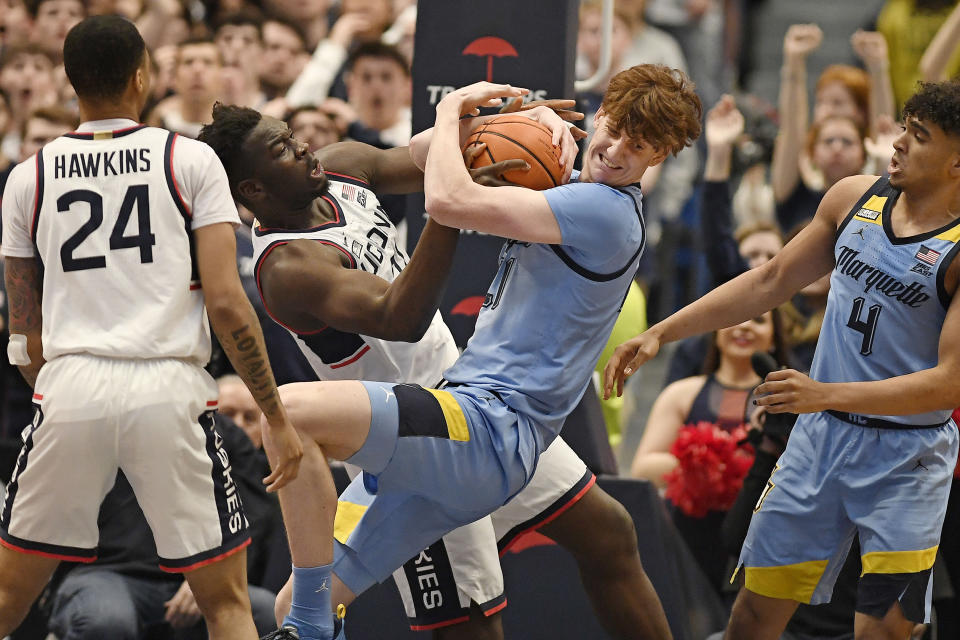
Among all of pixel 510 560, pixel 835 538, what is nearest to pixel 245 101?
pixel 510 560

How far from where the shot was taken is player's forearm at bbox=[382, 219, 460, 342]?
390cm

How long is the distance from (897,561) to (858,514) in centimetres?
20

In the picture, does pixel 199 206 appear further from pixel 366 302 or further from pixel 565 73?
pixel 565 73

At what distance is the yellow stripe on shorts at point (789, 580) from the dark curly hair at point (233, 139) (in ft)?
7.56

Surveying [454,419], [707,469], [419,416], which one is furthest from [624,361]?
[707,469]

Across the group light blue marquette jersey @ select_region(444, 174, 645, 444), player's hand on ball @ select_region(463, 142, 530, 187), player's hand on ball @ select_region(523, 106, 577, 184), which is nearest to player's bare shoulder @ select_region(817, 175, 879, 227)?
light blue marquette jersey @ select_region(444, 174, 645, 444)

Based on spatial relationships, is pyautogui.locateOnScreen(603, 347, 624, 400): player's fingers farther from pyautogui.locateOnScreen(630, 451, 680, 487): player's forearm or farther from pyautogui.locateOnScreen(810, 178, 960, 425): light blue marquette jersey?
pyautogui.locateOnScreen(630, 451, 680, 487): player's forearm

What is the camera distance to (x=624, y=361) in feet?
13.7

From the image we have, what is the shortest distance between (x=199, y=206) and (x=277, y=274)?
0.36m

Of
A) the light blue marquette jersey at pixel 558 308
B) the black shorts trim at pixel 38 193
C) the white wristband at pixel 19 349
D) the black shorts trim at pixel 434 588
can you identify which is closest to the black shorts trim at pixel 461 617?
the black shorts trim at pixel 434 588

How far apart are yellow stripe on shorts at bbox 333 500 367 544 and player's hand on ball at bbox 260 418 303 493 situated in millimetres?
379

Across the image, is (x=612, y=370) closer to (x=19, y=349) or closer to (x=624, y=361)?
(x=624, y=361)

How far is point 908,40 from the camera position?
32.1 ft

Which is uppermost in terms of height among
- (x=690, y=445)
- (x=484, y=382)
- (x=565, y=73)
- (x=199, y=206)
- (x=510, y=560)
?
(x=565, y=73)
